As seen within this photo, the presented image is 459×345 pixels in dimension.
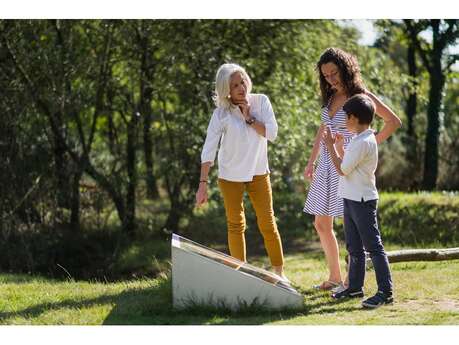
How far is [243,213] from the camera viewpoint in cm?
589

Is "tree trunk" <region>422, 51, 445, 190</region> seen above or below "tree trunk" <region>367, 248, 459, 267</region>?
above

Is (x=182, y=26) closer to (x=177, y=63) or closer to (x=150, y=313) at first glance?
(x=177, y=63)

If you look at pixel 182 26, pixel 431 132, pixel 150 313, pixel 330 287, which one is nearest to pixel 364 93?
pixel 330 287

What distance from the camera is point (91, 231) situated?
36.5 ft

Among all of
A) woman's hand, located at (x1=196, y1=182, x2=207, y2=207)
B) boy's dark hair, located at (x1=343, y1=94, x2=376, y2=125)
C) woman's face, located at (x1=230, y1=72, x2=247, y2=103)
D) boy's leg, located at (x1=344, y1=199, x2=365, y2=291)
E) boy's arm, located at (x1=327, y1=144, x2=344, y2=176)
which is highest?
woman's face, located at (x1=230, y1=72, x2=247, y2=103)

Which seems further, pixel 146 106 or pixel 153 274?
pixel 146 106

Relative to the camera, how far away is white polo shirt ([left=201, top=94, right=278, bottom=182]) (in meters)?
5.71

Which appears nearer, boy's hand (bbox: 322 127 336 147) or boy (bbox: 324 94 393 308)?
boy (bbox: 324 94 393 308)

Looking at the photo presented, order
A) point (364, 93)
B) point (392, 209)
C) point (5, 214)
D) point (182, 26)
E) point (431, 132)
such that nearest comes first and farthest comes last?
1. point (364, 93)
2. point (5, 214)
3. point (182, 26)
4. point (392, 209)
5. point (431, 132)

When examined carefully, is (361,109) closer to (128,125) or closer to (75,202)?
(75,202)

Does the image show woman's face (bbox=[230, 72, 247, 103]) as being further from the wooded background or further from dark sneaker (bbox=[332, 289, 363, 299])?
the wooded background

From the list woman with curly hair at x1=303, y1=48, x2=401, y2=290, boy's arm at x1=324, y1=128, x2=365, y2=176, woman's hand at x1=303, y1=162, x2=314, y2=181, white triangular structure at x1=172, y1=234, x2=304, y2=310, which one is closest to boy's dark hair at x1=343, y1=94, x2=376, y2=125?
boy's arm at x1=324, y1=128, x2=365, y2=176

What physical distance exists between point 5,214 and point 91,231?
145cm

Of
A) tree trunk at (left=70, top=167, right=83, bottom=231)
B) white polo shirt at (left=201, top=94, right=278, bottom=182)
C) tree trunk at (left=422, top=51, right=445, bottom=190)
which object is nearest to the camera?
white polo shirt at (left=201, top=94, right=278, bottom=182)
